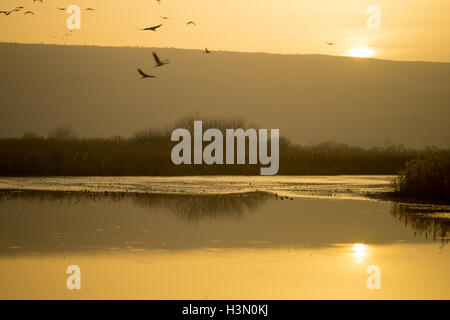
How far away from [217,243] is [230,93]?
76.6m

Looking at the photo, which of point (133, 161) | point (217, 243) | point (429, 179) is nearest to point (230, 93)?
point (133, 161)

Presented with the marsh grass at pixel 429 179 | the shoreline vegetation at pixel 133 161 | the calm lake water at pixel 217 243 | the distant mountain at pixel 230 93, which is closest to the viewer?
the calm lake water at pixel 217 243

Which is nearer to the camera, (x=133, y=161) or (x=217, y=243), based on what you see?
(x=217, y=243)

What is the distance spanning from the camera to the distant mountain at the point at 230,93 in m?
83.6

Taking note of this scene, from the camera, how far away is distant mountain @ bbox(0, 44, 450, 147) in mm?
83625

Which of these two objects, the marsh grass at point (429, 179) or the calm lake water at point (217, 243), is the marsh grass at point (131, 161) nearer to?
the calm lake water at point (217, 243)

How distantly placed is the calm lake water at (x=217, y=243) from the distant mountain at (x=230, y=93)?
5602 centimetres

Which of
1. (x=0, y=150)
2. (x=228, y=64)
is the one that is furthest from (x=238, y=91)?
(x=0, y=150)

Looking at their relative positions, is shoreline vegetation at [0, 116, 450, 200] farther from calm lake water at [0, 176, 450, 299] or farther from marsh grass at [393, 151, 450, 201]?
calm lake water at [0, 176, 450, 299]

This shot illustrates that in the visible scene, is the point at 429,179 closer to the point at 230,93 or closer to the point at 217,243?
the point at 217,243

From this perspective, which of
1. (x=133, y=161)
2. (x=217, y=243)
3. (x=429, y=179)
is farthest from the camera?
(x=133, y=161)

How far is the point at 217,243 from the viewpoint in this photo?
16.6m

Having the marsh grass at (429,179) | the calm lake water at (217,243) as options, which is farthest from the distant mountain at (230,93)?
the calm lake water at (217,243)
